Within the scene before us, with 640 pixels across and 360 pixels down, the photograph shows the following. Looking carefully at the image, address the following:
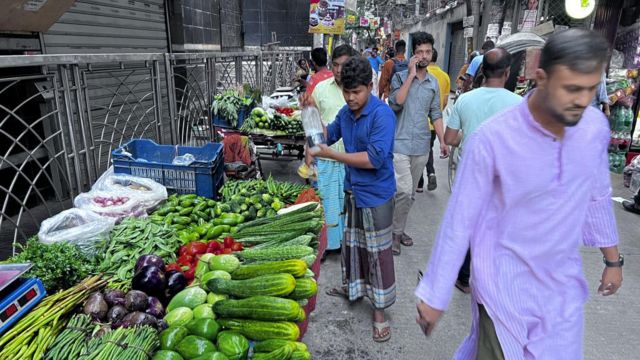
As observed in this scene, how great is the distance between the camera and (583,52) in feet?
4.42

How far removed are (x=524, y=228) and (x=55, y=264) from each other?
2700 millimetres

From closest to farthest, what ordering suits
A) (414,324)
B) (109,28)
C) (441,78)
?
(414,324) → (441,78) → (109,28)

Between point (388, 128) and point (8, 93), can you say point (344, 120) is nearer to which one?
point (388, 128)

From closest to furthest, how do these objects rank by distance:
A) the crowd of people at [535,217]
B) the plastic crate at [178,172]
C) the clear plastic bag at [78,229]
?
1. the crowd of people at [535,217]
2. the clear plastic bag at [78,229]
3. the plastic crate at [178,172]

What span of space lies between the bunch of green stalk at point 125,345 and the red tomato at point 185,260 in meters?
0.84

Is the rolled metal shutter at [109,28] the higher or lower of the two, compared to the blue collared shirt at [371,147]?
higher

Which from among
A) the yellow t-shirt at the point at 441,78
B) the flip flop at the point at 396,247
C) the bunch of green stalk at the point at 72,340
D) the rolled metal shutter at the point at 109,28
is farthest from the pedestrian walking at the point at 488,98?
the rolled metal shutter at the point at 109,28

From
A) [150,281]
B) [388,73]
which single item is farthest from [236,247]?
[388,73]

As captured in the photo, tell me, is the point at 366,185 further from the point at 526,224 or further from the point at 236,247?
the point at 526,224

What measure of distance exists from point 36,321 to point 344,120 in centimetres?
226

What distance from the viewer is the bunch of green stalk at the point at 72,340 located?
79.0 inches

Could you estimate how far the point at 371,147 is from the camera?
278cm

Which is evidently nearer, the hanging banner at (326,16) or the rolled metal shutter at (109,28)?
the rolled metal shutter at (109,28)

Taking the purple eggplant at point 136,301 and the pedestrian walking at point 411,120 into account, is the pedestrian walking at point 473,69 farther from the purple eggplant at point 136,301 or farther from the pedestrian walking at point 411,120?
the purple eggplant at point 136,301
